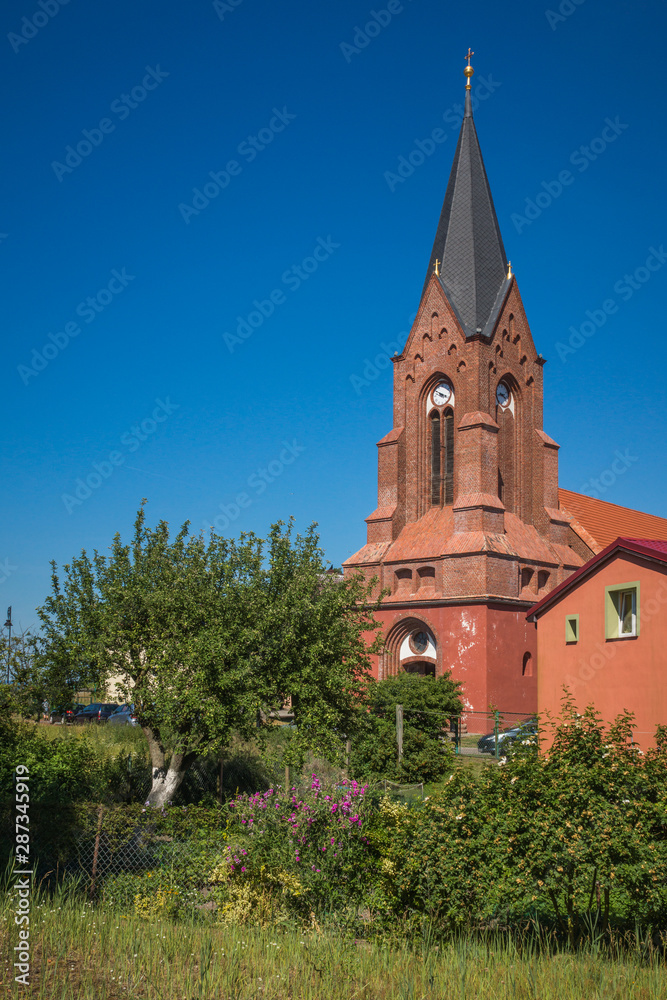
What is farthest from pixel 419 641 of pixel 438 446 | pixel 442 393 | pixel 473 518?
pixel 442 393

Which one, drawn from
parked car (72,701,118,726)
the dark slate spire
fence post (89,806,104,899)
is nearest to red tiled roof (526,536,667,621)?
fence post (89,806,104,899)

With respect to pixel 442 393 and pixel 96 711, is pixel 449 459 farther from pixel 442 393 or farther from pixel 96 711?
pixel 96 711

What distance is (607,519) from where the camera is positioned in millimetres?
46031

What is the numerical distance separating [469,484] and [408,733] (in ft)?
61.4

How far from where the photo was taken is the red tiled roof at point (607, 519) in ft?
143

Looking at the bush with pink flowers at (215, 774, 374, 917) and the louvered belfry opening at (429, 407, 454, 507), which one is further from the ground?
the louvered belfry opening at (429, 407, 454, 507)

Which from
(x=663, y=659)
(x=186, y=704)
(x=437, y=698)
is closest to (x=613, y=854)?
(x=186, y=704)

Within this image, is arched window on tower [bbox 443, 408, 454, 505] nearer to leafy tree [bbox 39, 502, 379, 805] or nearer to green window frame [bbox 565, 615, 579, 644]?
green window frame [bbox 565, 615, 579, 644]

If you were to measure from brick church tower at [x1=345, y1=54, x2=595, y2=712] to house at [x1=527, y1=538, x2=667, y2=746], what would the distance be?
1248cm

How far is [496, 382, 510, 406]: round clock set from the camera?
41.7m

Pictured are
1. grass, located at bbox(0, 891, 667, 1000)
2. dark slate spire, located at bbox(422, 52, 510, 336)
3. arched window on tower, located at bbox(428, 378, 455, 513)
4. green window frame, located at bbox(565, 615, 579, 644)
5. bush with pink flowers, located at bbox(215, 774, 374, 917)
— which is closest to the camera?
grass, located at bbox(0, 891, 667, 1000)

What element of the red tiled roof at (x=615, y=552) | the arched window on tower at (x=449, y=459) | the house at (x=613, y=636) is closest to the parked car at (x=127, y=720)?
the house at (x=613, y=636)

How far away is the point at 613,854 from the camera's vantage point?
6.39 m

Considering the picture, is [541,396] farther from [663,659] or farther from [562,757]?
[562,757]
